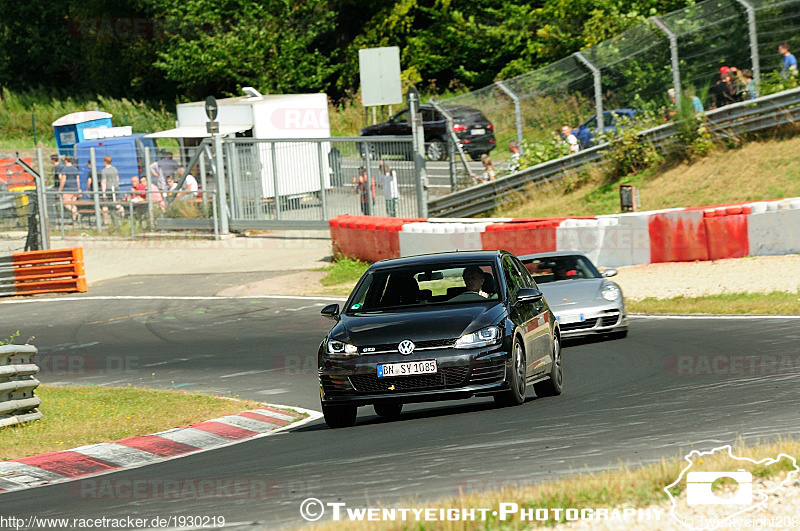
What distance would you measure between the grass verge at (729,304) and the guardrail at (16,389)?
10.0 m

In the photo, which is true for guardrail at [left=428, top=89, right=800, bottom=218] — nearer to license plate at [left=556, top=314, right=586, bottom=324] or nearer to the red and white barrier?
the red and white barrier

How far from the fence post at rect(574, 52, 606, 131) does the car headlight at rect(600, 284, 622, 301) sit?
44.2 ft

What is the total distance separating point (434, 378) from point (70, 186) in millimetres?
28218

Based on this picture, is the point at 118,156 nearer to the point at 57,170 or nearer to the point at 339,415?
the point at 57,170

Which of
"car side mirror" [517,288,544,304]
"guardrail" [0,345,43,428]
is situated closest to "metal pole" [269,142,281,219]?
"guardrail" [0,345,43,428]

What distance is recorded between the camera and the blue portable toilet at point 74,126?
41500mm

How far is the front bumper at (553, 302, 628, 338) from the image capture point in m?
16.0

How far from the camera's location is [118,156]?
119 feet

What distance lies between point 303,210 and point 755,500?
26997 millimetres

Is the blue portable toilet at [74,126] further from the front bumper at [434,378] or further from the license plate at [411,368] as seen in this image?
the license plate at [411,368]

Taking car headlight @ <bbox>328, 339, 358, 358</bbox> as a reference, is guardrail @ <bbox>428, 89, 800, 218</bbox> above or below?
above

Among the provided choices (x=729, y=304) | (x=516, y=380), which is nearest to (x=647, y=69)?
(x=729, y=304)

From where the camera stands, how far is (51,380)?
53.5ft

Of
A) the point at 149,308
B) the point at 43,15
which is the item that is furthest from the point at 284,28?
the point at 149,308
